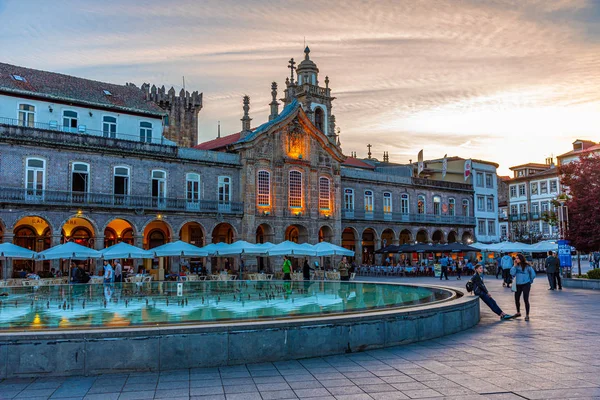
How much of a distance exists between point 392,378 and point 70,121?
30.9m

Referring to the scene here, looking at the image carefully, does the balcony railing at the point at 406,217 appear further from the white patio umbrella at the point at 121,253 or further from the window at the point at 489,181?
the white patio umbrella at the point at 121,253

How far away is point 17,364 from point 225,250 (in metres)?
23.3

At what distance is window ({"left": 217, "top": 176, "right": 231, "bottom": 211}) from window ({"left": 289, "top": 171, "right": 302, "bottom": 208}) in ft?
15.9

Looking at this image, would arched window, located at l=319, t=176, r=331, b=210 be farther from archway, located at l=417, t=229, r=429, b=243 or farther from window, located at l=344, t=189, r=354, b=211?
archway, located at l=417, t=229, r=429, b=243

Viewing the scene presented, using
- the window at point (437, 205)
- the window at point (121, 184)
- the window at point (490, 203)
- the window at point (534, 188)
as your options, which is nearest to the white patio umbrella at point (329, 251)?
the window at point (121, 184)

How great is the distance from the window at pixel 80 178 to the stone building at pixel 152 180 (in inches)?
2.2

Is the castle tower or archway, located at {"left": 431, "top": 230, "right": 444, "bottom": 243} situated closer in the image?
the castle tower

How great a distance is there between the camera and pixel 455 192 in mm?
55438

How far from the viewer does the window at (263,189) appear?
Answer: 3919 cm

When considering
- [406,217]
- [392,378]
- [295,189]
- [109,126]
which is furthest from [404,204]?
[392,378]

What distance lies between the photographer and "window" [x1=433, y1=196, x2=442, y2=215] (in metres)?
53.5

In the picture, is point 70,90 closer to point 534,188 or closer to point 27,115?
point 27,115

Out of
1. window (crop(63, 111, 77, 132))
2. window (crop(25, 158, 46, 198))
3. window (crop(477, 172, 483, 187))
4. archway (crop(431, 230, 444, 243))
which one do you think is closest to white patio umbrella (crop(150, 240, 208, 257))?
window (crop(25, 158, 46, 198))

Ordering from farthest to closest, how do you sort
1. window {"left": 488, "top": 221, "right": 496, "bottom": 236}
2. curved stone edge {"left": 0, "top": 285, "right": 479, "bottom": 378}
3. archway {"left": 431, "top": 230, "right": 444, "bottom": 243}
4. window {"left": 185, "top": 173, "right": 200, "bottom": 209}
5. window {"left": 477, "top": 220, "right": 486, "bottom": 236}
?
window {"left": 488, "top": 221, "right": 496, "bottom": 236}, window {"left": 477, "top": 220, "right": 486, "bottom": 236}, archway {"left": 431, "top": 230, "right": 444, "bottom": 243}, window {"left": 185, "top": 173, "right": 200, "bottom": 209}, curved stone edge {"left": 0, "top": 285, "right": 479, "bottom": 378}
